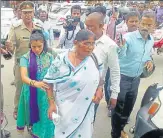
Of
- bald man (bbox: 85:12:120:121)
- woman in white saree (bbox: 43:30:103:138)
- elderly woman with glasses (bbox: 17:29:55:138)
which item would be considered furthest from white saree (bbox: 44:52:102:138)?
elderly woman with glasses (bbox: 17:29:55:138)

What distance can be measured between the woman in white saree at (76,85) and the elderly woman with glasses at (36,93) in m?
0.85

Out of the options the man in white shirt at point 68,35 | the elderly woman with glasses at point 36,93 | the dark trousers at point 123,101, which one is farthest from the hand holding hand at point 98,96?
the man in white shirt at point 68,35

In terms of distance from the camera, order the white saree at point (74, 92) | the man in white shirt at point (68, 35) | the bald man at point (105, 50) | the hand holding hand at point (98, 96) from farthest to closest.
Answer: the man in white shirt at point (68, 35)
the bald man at point (105, 50)
the hand holding hand at point (98, 96)
the white saree at point (74, 92)

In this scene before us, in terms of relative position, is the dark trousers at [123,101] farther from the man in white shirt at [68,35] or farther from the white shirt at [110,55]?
the man in white shirt at [68,35]

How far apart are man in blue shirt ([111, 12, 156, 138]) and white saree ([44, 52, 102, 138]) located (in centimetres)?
112

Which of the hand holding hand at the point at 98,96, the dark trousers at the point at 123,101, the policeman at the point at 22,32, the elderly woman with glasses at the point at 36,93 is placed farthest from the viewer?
the policeman at the point at 22,32

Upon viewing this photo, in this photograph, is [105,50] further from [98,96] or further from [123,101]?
[123,101]

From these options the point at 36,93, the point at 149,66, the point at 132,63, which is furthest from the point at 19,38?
the point at 149,66

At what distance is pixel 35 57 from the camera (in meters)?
4.07

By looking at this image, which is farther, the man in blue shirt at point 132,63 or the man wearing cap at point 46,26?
the man wearing cap at point 46,26

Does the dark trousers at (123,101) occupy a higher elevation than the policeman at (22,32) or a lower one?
lower

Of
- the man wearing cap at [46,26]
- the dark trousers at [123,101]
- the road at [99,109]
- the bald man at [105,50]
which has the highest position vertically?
the bald man at [105,50]

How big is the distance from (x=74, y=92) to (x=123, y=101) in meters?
1.50

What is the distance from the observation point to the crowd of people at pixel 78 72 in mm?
3045
